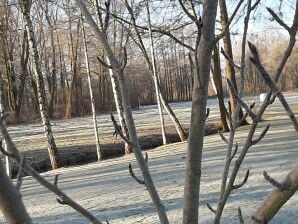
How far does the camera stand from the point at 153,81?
19812 millimetres

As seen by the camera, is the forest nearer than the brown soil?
Yes

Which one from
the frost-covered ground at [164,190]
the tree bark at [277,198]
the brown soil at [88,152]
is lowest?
the brown soil at [88,152]

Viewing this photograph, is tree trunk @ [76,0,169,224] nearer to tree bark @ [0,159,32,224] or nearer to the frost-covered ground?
tree bark @ [0,159,32,224]

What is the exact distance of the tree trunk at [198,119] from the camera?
1.07m

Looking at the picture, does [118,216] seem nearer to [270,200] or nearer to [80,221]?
[80,221]

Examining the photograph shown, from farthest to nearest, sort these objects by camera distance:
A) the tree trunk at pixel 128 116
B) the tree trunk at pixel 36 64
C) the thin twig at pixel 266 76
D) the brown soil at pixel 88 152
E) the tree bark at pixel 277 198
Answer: the brown soil at pixel 88 152
the tree trunk at pixel 36 64
the tree trunk at pixel 128 116
the tree bark at pixel 277 198
the thin twig at pixel 266 76

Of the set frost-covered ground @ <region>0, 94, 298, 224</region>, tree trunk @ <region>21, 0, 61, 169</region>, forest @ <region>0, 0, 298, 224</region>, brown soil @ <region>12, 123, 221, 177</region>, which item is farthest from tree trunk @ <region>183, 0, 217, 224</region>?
brown soil @ <region>12, 123, 221, 177</region>

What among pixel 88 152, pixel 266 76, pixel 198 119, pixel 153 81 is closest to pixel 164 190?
pixel 198 119

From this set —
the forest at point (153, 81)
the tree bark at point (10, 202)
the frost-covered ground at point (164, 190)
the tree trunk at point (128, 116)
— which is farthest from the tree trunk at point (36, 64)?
the tree bark at point (10, 202)

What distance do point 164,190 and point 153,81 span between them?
44.2ft

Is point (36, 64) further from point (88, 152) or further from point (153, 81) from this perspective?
point (153, 81)

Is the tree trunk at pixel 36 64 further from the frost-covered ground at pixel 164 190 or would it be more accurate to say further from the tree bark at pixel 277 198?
the tree bark at pixel 277 198

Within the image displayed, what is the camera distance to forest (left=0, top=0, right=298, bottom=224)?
87 cm

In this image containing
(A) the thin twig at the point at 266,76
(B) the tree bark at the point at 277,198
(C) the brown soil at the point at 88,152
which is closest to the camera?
(A) the thin twig at the point at 266,76
